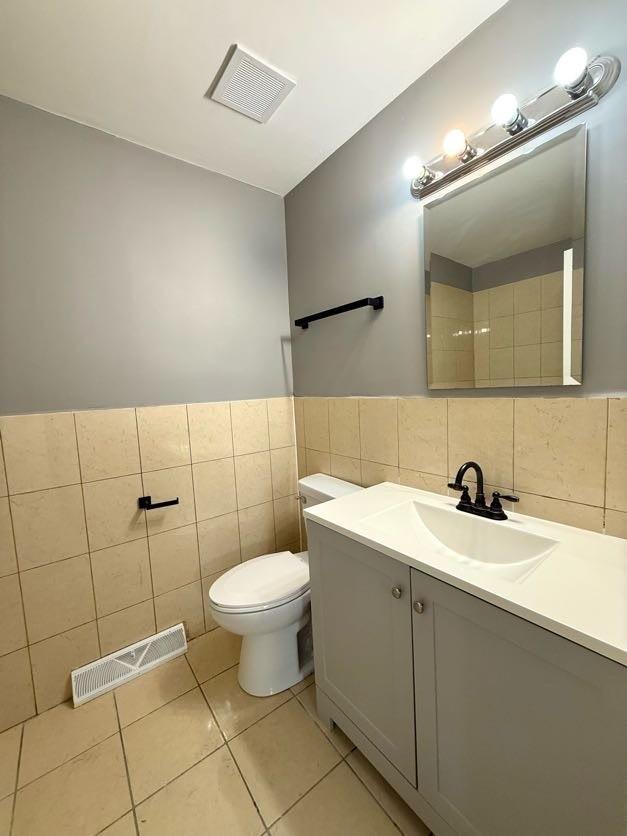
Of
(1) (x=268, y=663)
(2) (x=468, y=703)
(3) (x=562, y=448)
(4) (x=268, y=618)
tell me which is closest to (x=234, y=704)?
(1) (x=268, y=663)

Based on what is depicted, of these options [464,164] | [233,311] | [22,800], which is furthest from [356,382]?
[22,800]

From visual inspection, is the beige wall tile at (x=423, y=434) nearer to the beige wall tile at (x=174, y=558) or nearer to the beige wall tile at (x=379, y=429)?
the beige wall tile at (x=379, y=429)

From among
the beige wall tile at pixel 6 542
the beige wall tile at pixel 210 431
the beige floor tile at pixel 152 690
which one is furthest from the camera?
the beige wall tile at pixel 210 431

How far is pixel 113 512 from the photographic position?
1.49 meters

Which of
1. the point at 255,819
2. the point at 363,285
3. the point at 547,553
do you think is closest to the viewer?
the point at 547,553

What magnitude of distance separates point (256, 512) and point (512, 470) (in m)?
1.33

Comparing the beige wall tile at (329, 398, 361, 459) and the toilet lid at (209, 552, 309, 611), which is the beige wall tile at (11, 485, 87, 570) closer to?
the toilet lid at (209, 552, 309, 611)

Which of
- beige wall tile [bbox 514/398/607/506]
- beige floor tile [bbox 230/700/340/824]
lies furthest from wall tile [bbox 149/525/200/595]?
beige wall tile [bbox 514/398/607/506]

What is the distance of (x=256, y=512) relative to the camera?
194 cm

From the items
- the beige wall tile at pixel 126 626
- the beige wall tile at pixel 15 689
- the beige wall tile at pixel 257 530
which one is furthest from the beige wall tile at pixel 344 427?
the beige wall tile at pixel 15 689

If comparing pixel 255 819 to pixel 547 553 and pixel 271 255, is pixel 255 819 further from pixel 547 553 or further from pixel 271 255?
pixel 271 255

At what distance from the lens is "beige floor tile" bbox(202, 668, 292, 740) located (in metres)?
1.29

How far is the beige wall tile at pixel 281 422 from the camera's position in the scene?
197 cm

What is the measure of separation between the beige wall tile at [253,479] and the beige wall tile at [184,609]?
0.49 m
